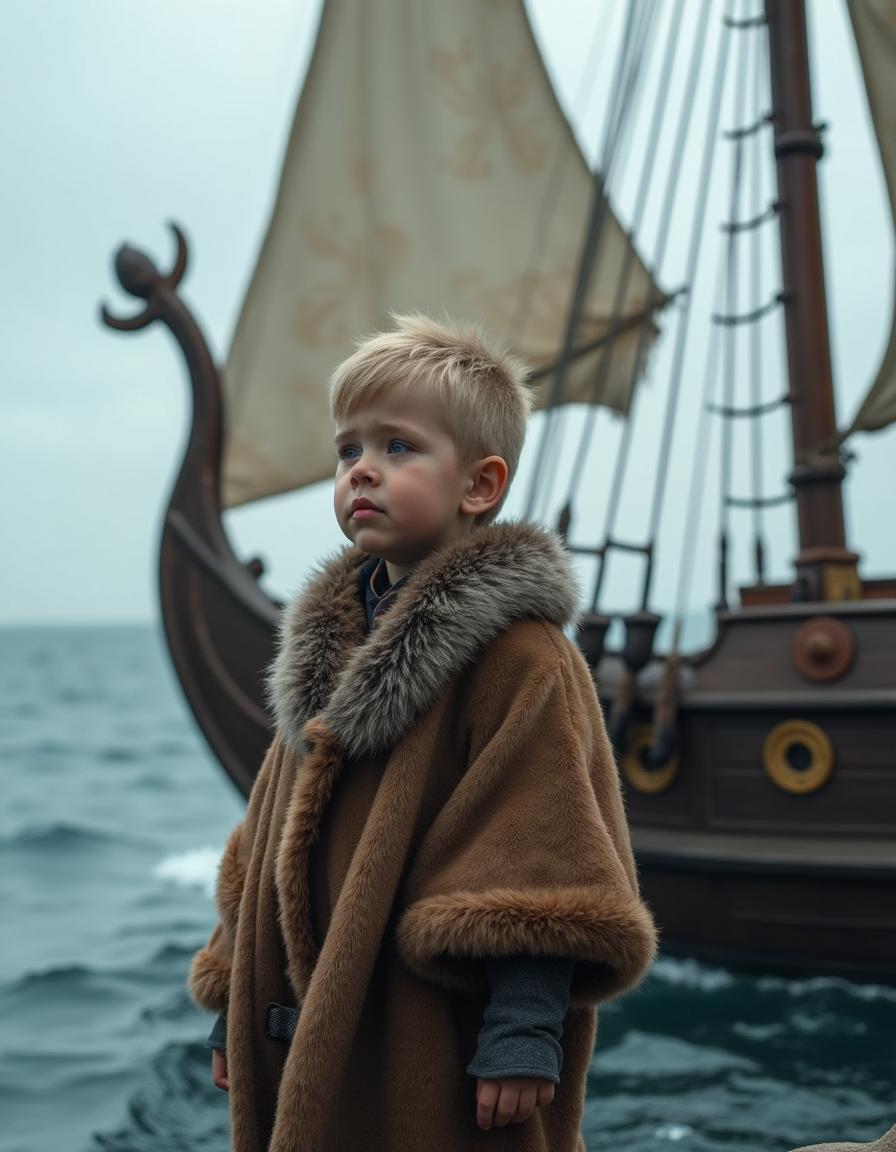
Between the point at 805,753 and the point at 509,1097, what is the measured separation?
2.97 m

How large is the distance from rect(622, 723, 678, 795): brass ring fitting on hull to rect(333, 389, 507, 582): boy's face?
2955mm

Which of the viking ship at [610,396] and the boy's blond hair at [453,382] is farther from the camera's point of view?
the viking ship at [610,396]

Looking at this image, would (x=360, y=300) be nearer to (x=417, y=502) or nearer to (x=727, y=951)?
(x=727, y=951)

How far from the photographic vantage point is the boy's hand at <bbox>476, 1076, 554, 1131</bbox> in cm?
108

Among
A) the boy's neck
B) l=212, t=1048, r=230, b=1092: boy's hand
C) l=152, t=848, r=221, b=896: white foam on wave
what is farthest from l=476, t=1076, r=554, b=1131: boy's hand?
l=152, t=848, r=221, b=896: white foam on wave

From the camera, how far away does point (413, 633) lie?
3.95ft

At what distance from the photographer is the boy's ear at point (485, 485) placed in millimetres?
1293

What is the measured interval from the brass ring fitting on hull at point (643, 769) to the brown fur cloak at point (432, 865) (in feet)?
9.36

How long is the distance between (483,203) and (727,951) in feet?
13.9

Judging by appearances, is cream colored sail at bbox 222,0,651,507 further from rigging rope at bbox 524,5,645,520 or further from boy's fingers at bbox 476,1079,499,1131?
boy's fingers at bbox 476,1079,499,1131

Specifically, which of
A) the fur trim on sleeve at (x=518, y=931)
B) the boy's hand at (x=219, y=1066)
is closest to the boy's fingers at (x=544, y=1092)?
the fur trim on sleeve at (x=518, y=931)

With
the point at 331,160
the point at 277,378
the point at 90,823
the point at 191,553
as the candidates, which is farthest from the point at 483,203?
the point at 90,823

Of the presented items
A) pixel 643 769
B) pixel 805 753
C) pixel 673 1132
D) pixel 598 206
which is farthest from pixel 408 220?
pixel 673 1132

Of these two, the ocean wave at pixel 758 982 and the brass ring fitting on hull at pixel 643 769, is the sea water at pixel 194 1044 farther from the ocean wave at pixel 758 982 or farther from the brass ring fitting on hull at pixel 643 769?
the brass ring fitting on hull at pixel 643 769
